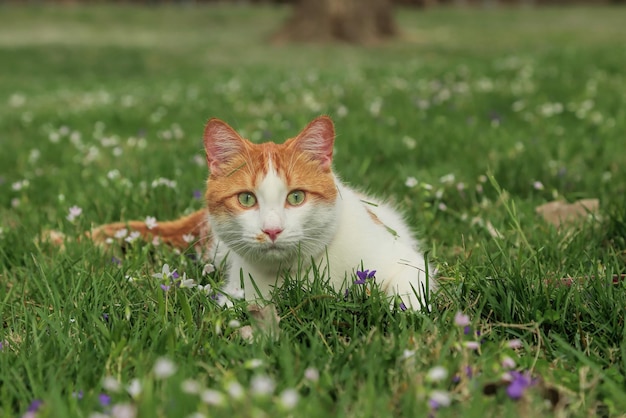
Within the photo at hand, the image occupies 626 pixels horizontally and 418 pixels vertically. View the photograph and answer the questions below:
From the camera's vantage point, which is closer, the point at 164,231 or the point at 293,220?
the point at 293,220

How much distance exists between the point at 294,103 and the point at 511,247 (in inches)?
218

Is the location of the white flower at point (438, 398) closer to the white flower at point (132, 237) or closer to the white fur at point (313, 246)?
the white fur at point (313, 246)

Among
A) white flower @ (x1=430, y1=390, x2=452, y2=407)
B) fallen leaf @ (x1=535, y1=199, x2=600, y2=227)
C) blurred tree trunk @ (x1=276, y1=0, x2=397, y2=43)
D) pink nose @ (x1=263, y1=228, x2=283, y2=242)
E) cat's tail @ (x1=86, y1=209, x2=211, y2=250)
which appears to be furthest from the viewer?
blurred tree trunk @ (x1=276, y1=0, x2=397, y2=43)

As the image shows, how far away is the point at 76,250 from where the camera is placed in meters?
3.61

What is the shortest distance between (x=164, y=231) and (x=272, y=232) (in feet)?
4.38

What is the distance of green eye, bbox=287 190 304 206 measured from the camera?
2.79m

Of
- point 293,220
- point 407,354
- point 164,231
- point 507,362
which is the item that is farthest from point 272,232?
point 164,231

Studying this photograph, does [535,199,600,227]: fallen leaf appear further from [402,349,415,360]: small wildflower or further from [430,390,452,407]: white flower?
[430,390,452,407]: white flower

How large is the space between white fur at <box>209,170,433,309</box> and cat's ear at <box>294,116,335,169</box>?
0.19 m

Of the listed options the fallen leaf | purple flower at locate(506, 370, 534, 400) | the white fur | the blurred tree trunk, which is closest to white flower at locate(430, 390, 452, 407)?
purple flower at locate(506, 370, 534, 400)

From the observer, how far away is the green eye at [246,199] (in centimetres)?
279

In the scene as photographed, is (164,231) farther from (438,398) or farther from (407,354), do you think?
(438,398)

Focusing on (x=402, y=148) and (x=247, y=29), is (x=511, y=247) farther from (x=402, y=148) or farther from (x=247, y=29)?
(x=247, y=29)

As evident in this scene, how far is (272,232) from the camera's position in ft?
8.64
